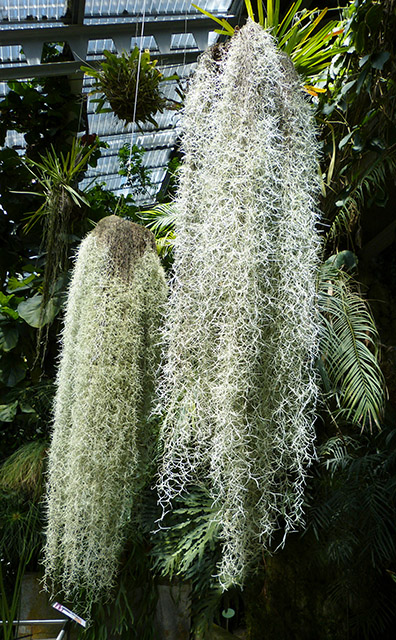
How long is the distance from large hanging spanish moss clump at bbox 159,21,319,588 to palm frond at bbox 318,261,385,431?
39cm

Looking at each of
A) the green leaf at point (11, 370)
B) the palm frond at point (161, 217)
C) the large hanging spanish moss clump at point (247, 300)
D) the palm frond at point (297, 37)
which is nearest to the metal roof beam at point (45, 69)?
the palm frond at point (161, 217)

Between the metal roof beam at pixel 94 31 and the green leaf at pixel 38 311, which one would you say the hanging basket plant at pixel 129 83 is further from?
the green leaf at pixel 38 311

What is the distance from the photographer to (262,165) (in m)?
1.31

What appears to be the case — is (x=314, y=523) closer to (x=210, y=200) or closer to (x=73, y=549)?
(x=73, y=549)

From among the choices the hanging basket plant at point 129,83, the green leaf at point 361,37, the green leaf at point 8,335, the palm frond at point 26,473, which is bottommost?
the palm frond at point 26,473

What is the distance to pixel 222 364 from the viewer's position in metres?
1.25

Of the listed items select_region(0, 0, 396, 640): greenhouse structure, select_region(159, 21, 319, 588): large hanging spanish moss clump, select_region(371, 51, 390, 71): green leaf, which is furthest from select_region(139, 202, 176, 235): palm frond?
select_region(159, 21, 319, 588): large hanging spanish moss clump

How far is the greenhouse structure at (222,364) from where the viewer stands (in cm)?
128

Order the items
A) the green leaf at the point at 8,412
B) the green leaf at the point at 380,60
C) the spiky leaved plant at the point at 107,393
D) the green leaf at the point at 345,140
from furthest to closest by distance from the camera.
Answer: the green leaf at the point at 8,412
the green leaf at the point at 345,140
the green leaf at the point at 380,60
the spiky leaved plant at the point at 107,393

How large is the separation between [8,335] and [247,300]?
2.06m

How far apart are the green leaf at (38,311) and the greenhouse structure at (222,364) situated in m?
0.01

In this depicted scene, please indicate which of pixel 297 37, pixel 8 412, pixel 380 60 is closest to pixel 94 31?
pixel 297 37

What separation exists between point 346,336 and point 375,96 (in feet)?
2.54

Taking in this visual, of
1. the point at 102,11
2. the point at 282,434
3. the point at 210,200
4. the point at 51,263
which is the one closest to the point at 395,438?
the point at 282,434
